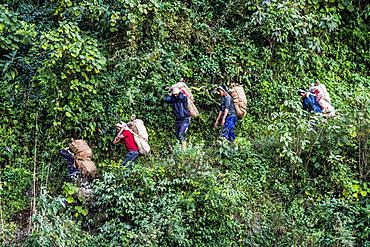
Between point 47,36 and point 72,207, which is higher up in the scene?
point 47,36

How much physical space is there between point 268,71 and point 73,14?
5.61 metres

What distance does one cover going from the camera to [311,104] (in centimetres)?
1228

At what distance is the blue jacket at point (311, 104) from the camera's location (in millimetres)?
12274

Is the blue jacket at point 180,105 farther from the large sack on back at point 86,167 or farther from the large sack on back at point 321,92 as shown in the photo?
the large sack on back at point 321,92

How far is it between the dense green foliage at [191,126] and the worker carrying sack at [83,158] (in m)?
0.53

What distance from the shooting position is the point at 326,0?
15625mm

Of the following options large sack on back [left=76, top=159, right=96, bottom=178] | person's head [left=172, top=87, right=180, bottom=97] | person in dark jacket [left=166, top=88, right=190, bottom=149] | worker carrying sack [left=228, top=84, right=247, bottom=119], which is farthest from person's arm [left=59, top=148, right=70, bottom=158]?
worker carrying sack [left=228, top=84, right=247, bottom=119]

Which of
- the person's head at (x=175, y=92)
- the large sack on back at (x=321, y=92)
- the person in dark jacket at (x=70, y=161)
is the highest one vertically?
the large sack on back at (x=321, y=92)

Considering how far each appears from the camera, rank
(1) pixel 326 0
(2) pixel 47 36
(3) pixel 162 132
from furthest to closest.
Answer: (1) pixel 326 0 → (3) pixel 162 132 → (2) pixel 47 36

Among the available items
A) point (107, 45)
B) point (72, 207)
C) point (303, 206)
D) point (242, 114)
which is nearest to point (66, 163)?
point (72, 207)

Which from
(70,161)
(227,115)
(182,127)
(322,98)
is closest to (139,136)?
(182,127)

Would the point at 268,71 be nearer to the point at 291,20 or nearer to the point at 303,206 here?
the point at 291,20

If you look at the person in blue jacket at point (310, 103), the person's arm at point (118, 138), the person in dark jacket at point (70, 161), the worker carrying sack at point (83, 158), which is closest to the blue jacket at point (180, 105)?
the person's arm at point (118, 138)

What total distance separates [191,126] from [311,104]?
10.3 feet
